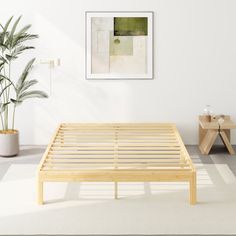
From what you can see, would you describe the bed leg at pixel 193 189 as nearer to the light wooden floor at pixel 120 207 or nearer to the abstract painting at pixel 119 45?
the light wooden floor at pixel 120 207

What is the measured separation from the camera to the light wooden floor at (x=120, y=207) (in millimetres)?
4992

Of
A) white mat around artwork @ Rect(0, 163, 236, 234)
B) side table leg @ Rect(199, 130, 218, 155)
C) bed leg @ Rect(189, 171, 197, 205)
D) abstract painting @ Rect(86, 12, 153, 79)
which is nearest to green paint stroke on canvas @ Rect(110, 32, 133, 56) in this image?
abstract painting @ Rect(86, 12, 153, 79)

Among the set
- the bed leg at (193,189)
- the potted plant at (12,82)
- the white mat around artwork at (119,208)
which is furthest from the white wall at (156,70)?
the bed leg at (193,189)

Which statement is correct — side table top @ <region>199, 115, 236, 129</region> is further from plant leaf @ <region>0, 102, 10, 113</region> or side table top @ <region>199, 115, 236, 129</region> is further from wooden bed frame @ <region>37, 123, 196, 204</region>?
plant leaf @ <region>0, 102, 10, 113</region>

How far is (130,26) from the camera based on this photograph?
7.73 m

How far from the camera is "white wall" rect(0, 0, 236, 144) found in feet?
25.3

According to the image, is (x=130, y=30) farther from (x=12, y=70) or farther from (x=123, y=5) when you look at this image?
(x=12, y=70)

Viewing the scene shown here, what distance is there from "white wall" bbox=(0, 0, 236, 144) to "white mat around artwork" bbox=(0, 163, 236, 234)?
4.80 ft


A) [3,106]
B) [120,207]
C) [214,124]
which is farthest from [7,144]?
[214,124]

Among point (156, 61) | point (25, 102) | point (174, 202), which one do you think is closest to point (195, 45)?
point (156, 61)

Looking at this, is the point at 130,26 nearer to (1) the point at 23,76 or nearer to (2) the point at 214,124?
(1) the point at 23,76

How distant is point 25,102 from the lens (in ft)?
25.8

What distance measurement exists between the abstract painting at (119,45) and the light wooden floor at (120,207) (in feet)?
5.41

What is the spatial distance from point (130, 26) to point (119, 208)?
115 inches
